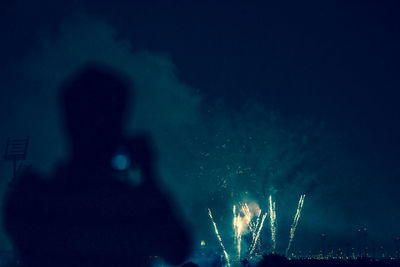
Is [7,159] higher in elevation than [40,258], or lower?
higher

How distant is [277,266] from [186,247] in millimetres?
6580

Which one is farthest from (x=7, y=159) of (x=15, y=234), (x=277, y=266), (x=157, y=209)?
(x=277, y=266)

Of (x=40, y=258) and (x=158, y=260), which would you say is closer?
(x=40, y=258)

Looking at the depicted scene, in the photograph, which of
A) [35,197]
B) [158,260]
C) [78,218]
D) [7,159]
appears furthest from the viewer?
[7,159]

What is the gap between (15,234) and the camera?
25.4 meters

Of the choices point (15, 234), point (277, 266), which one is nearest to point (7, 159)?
point (15, 234)

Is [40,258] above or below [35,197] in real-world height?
below

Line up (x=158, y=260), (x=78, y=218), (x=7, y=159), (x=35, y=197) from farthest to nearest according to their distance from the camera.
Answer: (x=7, y=159) < (x=158, y=260) < (x=78, y=218) < (x=35, y=197)

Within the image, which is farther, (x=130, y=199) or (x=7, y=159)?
(x=7, y=159)

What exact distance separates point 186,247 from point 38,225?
985 centimetres

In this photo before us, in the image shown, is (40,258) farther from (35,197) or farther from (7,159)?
(7,159)

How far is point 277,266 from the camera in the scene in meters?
27.8

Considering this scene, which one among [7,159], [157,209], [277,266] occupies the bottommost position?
[277,266]

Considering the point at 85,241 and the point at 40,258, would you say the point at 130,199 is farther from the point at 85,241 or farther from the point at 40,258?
the point at 40,258
